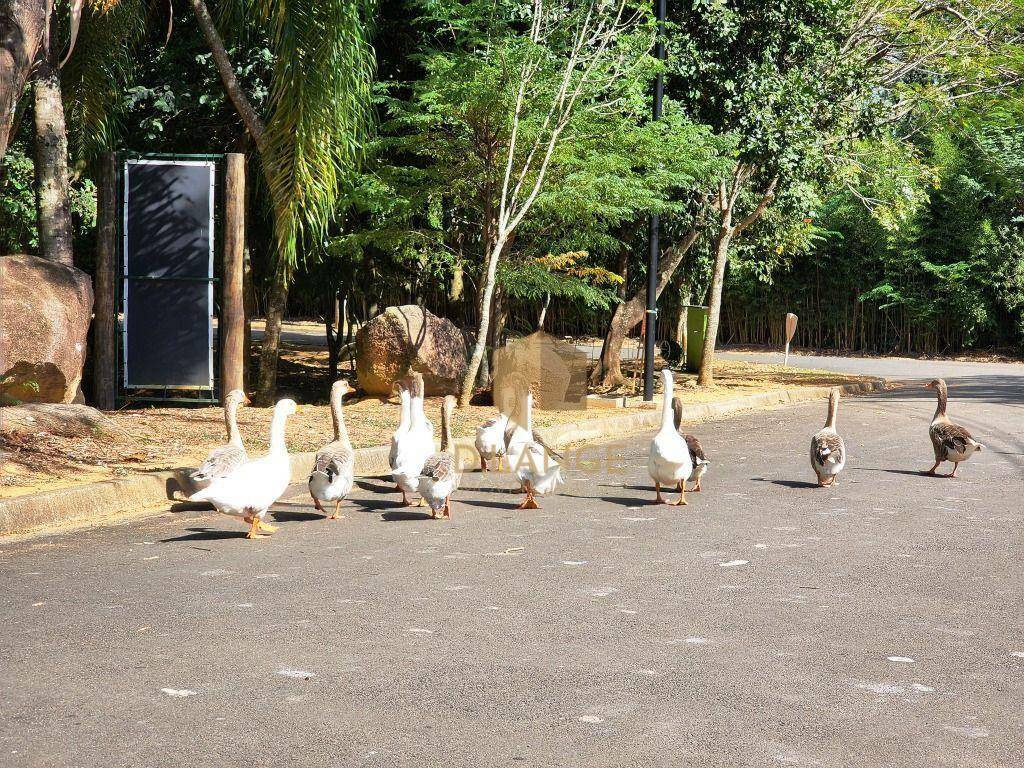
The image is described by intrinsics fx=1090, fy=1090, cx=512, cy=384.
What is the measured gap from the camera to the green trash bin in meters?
25.3

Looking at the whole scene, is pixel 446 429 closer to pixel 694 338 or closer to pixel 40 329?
pixel 40 329

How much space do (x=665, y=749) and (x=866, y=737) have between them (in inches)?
31.7

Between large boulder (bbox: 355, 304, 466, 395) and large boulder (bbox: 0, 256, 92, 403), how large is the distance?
5182 millimetres

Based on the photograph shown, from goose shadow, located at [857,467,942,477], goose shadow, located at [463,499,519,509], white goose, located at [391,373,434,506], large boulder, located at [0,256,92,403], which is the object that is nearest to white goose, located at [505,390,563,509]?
goose shadow, located at [463,499,519,509]

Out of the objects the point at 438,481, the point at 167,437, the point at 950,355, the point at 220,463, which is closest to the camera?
the point at 220,463

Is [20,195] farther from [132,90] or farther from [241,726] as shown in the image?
[241,726]

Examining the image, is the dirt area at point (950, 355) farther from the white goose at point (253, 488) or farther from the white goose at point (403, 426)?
the white goose at point (253, 488)

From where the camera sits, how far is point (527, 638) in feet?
17.7

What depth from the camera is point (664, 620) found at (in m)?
5.75

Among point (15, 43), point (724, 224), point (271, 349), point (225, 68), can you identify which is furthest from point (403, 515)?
point (724, 224)

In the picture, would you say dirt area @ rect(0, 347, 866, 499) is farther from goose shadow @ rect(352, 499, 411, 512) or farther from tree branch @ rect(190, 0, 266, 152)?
tree branch @ rect(190, 0, 266, 152)

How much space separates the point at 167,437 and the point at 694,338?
1600 centimetres

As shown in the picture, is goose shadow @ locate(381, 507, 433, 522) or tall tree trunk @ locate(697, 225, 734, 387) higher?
tall tree trunk @ locate(697, 225, 734, 387)

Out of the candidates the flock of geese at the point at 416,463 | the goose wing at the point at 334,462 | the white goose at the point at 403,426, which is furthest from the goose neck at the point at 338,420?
the white goose at the point at 403,426
